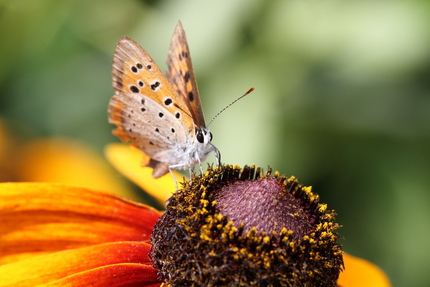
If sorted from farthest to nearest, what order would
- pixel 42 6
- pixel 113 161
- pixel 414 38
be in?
pixel 42 6
pixel 414 38
pixel 113 161

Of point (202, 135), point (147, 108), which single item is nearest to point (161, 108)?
point (147, 108)

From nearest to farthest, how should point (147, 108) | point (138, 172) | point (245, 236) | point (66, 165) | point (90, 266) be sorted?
point (245, 236), point (90, 266), point (147, 108), point (138, 172), point (66, 165)

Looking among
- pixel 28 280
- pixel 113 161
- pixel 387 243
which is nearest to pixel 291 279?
pixel 28 280

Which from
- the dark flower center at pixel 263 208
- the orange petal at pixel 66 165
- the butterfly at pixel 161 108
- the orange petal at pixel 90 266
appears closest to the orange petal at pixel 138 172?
the butterfly at pixel 161 108

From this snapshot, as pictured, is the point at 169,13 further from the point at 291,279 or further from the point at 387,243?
the point at 291,279

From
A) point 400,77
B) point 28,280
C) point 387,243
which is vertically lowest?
A: point 28,280

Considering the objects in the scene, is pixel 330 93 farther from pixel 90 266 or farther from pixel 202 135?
pixel 90 266

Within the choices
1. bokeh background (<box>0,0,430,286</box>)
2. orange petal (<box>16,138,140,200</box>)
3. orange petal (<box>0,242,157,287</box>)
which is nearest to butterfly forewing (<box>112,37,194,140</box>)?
orange petal (<box>0,242,157,287</box>)
